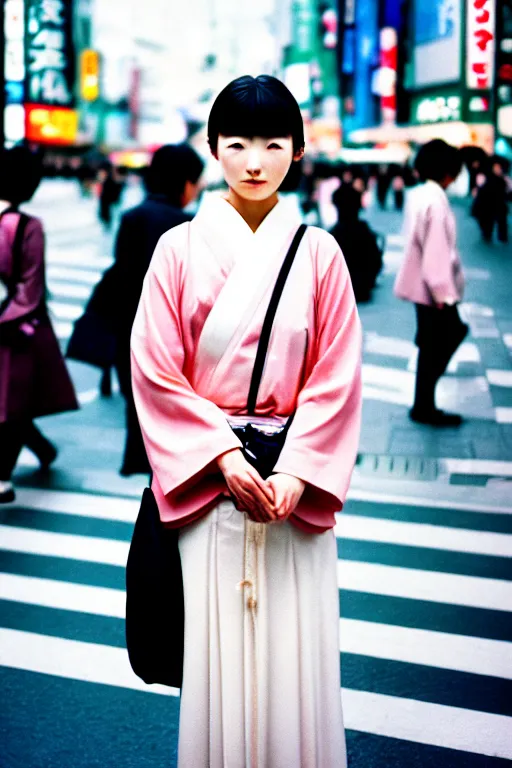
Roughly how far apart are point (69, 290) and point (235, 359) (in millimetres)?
14536

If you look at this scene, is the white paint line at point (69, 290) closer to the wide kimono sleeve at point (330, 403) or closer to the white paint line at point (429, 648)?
the white paint line at point (429, 648)

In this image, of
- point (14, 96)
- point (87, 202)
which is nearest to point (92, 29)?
point (87, 202)

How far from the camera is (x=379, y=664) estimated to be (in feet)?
13.9

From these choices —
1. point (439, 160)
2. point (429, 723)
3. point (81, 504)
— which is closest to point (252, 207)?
point (429, 723)

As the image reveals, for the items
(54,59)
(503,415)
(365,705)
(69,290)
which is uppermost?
(54,59)

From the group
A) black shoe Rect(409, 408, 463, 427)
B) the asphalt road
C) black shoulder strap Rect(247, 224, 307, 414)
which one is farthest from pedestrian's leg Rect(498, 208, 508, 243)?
black shoulder strap Rect(247, 224, 307, 414)

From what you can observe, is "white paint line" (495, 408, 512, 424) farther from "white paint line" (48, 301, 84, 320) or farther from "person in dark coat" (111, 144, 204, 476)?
"white paint line" (48, 301, 84, 320)

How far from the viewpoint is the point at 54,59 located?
21781mm

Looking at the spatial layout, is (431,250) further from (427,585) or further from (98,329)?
(427,585)

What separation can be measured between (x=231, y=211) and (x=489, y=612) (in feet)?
9.25

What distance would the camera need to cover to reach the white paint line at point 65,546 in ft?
17.9

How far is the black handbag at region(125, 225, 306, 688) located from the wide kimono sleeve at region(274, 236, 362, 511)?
77 mm

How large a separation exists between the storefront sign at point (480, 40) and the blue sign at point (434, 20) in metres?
9.27

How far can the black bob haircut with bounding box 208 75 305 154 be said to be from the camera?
2.50 metres
